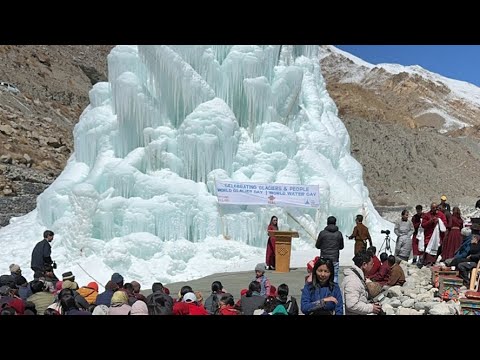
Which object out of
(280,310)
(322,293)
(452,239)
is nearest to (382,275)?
(452,239)

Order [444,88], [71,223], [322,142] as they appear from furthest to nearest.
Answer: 1. [444,88]
2. [322,142]
3. [71,223]

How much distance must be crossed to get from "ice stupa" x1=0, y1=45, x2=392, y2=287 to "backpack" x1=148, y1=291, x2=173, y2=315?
215 inches

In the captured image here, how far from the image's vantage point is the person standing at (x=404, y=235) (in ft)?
33.7

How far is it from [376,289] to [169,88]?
828cm

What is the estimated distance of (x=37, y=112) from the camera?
4575cm

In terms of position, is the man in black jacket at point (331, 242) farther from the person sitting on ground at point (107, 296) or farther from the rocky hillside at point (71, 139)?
the rocky hillside at point (71, 139)

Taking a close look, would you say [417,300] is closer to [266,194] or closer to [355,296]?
[355,296]

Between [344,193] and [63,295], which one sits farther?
[344,193]

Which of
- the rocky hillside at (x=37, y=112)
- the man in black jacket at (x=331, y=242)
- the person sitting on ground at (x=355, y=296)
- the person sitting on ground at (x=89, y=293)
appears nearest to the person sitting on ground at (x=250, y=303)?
the person sitting on ground at (x=355, y=296)

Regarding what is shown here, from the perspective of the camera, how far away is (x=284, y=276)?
35.4ft

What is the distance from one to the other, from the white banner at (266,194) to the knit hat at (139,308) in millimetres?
8055

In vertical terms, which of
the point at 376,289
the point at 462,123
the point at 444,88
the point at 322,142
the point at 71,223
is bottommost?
the point at 376,289
